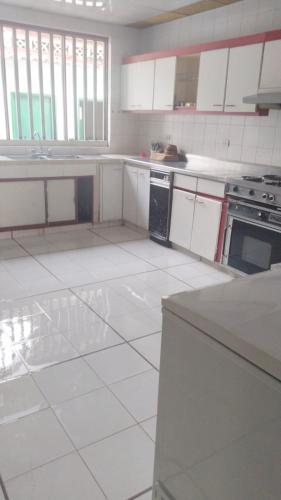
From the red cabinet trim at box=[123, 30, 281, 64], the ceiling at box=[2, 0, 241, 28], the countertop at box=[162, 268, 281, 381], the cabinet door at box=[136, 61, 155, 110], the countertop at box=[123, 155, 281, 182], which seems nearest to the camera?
the countertop at box=[162, 268, 281, 381]

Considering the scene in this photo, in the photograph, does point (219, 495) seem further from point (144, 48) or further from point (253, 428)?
point (144, 48)

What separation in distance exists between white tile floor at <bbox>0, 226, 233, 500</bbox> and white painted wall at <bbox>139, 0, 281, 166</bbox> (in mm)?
1213

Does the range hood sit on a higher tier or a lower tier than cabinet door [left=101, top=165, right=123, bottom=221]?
higher

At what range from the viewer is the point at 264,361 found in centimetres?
79

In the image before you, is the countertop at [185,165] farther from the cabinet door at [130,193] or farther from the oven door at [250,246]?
the oven door at [250,246]

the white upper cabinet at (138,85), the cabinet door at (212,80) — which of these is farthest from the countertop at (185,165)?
the white upper cabinet at (138,85)

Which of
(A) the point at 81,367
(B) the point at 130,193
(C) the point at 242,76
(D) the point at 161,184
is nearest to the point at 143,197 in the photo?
(B) the point at 130,193

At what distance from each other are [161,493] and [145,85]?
4.38 metres

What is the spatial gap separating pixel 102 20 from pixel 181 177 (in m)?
2.32

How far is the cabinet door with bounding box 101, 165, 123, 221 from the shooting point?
15.6ft

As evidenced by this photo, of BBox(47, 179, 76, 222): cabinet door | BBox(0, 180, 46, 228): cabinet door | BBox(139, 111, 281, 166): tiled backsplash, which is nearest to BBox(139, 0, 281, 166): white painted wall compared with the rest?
BBox(139, 111, 281, 166): tiled backsplash

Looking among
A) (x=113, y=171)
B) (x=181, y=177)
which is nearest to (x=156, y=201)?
(x=181, y=177)

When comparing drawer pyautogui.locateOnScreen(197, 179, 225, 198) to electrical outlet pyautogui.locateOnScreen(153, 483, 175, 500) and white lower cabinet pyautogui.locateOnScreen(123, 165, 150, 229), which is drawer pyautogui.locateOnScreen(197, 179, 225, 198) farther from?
electrical outlet pyautogui.locateOnScreen(153, 483, 175, 500)

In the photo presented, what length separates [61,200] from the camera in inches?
180
